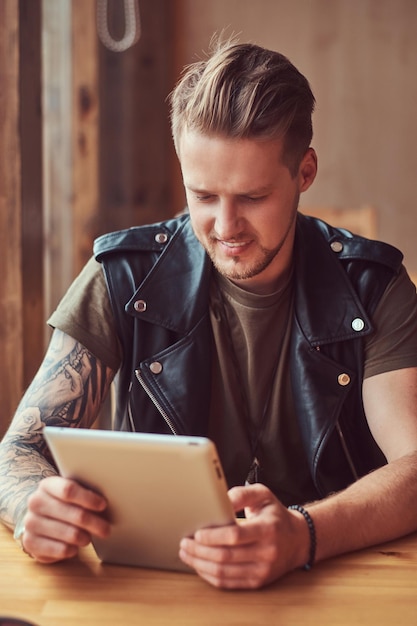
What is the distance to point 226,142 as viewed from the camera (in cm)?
161

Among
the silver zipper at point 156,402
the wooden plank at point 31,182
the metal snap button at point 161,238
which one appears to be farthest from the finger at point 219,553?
the wooden plank at point 31,182

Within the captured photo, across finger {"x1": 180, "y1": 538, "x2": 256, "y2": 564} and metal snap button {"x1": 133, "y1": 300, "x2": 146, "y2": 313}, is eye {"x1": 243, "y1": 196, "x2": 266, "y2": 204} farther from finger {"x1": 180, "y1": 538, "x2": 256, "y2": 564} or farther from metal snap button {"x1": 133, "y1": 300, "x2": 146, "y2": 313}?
finger {"x1": 180, "y1": 538, "x2": 256, "y2": 564}

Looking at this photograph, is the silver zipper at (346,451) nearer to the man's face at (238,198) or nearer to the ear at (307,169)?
the man's face at (238,198)

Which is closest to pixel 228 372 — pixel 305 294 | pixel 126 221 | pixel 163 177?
pixel 305 294

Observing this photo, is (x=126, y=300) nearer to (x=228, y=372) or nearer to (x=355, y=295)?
(x=228, y=372)

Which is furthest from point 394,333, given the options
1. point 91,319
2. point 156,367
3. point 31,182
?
point 31,182

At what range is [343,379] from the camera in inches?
70.2

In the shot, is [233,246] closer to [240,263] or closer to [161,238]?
[240,263]

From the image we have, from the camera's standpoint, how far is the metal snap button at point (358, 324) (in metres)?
1.78

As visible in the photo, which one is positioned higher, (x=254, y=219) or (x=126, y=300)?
(x=254, y=219)

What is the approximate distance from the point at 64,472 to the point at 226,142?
70 cm

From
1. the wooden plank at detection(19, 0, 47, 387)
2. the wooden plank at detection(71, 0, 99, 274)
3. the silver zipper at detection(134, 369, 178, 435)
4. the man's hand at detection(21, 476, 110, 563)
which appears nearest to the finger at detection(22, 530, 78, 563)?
the man's hand at detection(21, 476, 110, 563)

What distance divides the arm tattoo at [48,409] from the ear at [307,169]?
1.83 ft

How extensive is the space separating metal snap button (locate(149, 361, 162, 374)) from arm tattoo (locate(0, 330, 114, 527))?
0.08 m
